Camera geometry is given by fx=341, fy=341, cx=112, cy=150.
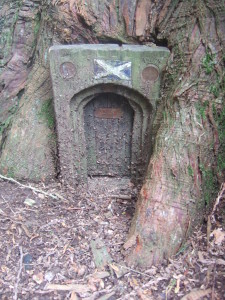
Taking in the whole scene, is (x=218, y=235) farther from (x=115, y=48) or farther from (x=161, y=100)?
(x=115, y=48)

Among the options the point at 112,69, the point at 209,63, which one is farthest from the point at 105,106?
the point at 209,63

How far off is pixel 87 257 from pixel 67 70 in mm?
1682

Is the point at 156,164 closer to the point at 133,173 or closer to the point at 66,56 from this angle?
the point at 133,173

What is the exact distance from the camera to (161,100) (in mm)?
3275

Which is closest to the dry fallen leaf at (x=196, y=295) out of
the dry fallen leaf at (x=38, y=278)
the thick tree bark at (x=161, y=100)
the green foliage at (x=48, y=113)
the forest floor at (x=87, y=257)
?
the forest floor at (x=87, y=257)

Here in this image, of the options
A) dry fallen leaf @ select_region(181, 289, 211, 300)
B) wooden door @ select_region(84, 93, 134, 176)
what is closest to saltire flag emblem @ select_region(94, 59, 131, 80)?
wooden door @ select_region(84, 93, 134, 176)

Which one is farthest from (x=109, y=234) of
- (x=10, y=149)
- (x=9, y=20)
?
(x=9, y=20)

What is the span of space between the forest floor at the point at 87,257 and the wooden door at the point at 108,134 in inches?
21.7

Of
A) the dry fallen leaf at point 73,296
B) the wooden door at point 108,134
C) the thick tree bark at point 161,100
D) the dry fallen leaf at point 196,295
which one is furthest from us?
the wooden door at point 108,134

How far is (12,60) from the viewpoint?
3975 millimetres

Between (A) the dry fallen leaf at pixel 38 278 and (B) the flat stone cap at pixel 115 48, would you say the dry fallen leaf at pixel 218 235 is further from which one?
(B) the flat stone cap at pixel 115 48

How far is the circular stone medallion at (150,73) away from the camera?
10.5 feet

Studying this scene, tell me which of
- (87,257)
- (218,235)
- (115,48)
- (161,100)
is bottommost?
(87,257)

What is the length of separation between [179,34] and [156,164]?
1.18 m
